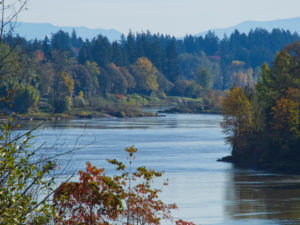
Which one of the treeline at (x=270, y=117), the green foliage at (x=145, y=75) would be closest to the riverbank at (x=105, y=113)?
the green foliage at (x=145, y=75)

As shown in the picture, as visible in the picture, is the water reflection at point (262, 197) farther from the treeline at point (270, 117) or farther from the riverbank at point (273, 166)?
the treeline at point (270, 117)

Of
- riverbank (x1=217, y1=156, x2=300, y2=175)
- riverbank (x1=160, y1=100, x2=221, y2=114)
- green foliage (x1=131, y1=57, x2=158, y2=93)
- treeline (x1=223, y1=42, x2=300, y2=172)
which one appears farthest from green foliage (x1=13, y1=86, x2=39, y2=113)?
riverbank (x1=217, y1=156, x2=300, y2=175)

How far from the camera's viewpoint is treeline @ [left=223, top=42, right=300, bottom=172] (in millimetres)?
59312

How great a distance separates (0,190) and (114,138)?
7698 cm

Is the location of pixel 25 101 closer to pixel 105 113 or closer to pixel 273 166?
pixel 105 113

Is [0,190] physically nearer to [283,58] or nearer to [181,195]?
[181,195]

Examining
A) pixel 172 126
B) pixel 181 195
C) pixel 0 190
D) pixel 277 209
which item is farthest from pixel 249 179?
pixel 172 126

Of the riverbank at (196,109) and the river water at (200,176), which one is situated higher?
the riverbank at (196,109)

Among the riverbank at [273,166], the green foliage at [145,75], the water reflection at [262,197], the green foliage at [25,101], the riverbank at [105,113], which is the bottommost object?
the water reflection at [262,197]

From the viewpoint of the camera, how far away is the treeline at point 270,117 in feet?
195

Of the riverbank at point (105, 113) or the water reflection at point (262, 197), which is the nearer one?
the water reflection at point (262, 197)

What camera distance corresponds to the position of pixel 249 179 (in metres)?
53.1

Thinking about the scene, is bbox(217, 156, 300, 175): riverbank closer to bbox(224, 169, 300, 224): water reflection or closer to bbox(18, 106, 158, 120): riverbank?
bbox(224, 169, 300, 224): water reflection

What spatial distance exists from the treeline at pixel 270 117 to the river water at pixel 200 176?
3.14 meters
